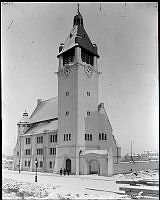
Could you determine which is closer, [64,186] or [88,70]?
[64,186]

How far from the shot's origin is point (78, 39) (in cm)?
418

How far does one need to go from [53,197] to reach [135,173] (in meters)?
1.07

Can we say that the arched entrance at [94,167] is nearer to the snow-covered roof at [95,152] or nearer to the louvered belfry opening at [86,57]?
the snow-covered roof at [95,152]

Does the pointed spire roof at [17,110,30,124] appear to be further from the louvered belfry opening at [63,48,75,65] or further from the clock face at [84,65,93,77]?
the clock face at [84,65,93,77]

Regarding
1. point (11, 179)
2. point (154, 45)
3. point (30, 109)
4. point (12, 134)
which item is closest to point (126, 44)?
point (154, 45)

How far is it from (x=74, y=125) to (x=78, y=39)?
3.95 feet

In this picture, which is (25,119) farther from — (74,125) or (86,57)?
(86,57)

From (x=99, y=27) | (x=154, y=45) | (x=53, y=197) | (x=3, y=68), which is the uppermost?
(x=99, y=27)

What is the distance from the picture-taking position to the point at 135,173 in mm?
3988

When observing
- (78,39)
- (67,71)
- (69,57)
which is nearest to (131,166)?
(67,71)

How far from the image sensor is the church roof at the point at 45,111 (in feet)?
13.9

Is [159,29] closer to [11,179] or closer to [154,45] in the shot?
[154,45]

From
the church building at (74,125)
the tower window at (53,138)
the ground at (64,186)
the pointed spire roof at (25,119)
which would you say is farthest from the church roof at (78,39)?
the ground at (64,186)

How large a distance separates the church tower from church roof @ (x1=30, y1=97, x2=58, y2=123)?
0.08 m
